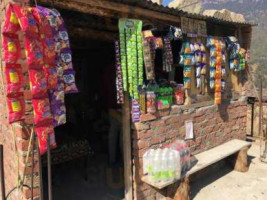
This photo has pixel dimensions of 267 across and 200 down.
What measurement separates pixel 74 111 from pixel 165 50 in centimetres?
416

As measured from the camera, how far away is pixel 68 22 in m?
4.29

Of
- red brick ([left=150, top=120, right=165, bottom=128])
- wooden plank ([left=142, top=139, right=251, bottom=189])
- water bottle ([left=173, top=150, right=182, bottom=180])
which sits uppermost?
red brick ([left=150, top=120, right=165, bottom=128])

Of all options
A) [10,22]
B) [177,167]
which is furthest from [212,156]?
[10,22]

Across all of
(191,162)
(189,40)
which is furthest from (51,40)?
(191,162)

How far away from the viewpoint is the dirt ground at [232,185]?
4.89 metres

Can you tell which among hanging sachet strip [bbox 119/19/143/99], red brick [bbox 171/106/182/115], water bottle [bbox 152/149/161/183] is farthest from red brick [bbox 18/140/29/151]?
red brick [bbox 171/106/182/115]

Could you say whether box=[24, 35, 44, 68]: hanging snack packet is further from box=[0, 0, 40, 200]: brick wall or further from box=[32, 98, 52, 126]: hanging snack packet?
box=[32, 98, 52, 126]: hanging snack packet

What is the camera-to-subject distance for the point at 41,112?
2.75m

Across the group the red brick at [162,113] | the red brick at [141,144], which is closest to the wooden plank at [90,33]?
the red brick at [162,113]

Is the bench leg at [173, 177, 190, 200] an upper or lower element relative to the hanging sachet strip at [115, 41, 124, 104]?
lower

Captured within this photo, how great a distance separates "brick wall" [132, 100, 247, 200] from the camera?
170 inches

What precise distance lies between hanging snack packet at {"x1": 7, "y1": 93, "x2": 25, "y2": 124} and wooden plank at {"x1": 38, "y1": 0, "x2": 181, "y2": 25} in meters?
1.19

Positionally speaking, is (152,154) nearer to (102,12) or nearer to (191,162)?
(191,162)

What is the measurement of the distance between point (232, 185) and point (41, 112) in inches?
164
